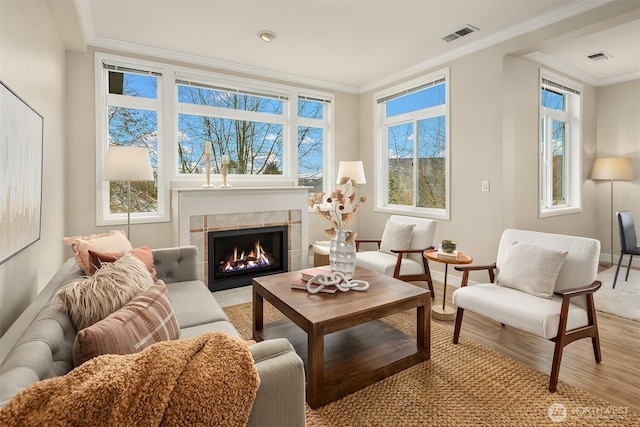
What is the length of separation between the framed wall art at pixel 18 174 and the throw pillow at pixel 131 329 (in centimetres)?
65

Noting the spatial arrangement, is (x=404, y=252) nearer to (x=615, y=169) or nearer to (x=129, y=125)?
(x=129, y=125)

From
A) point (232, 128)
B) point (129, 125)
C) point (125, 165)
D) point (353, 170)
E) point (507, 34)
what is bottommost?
point (125, 165)

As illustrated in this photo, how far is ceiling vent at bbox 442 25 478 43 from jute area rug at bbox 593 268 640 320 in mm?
2941

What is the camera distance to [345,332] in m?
2.42

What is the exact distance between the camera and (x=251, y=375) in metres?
0.95

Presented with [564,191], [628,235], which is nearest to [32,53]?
[628,235]

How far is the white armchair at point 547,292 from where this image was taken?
A: 1.97m

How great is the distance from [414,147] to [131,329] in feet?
13.4

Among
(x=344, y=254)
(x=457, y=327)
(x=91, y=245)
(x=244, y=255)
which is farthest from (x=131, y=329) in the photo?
(x=244, y=255)

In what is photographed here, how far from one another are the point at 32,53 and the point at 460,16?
3.26 metres

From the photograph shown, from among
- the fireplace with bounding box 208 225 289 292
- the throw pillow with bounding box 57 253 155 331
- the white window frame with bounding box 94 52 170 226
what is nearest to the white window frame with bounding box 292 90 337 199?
the fireplace with bounding box 208 225 289 292

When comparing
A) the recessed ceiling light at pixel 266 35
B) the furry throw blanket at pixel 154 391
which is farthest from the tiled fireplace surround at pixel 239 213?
the furry throw blanket at pixel 154 391

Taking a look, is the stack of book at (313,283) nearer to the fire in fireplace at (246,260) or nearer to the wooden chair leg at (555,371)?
the wooden chair leg at (555,371)

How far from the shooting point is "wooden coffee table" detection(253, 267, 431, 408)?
71.5 inches
